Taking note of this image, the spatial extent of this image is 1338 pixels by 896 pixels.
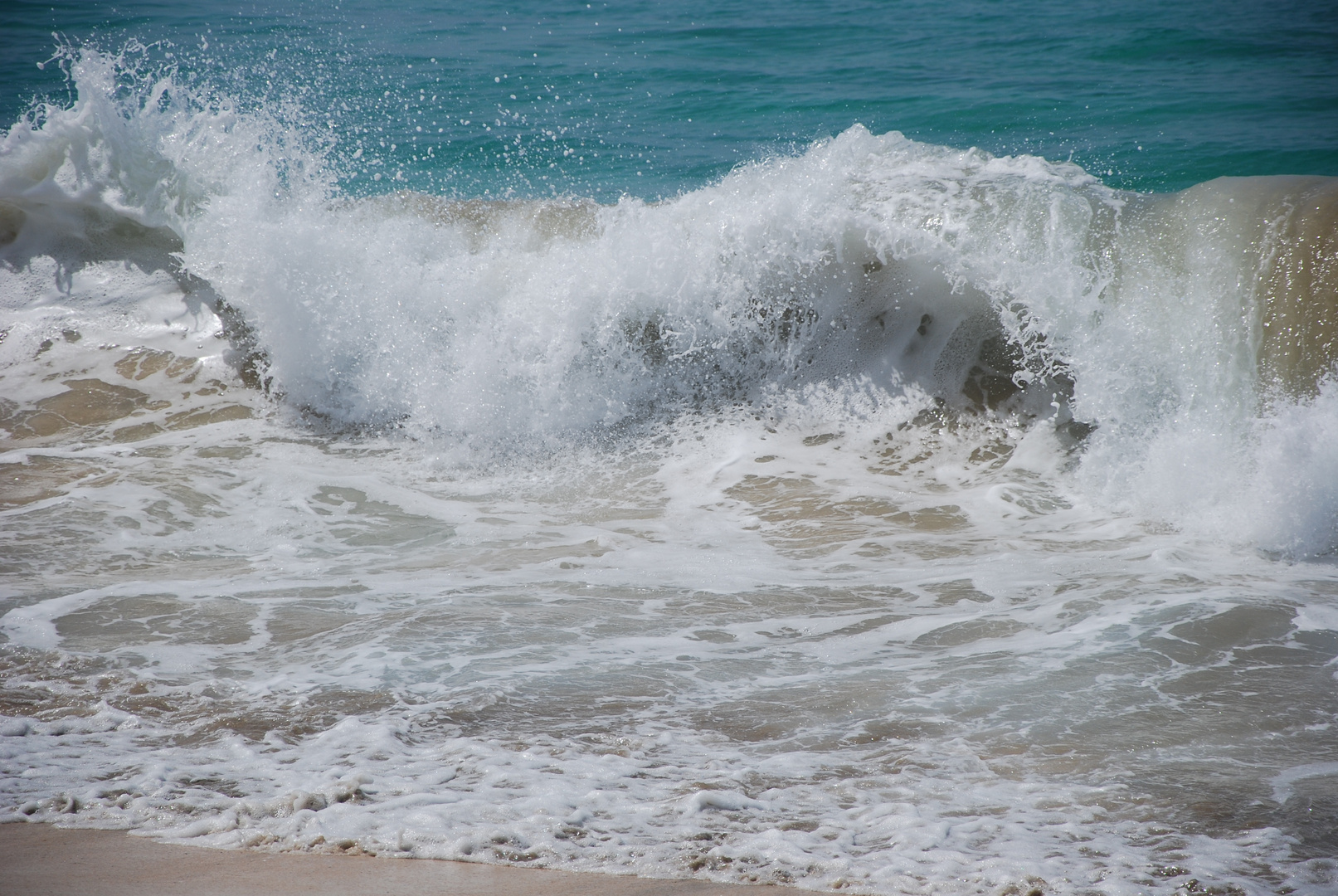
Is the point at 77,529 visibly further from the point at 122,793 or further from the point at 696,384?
the point at 696,384

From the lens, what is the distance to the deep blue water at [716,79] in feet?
30.6

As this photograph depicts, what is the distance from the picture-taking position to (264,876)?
1502 millimetres

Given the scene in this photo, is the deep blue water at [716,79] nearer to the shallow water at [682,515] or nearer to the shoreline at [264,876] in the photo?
the shallow water at [682,515]

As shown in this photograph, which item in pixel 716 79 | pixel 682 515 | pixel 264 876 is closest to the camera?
pixel 264 876

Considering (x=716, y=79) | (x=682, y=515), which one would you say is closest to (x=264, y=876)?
(x=682, y=515)

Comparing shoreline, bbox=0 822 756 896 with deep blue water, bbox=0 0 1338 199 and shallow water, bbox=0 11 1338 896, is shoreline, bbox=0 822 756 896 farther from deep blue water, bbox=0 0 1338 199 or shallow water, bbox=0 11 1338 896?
deep blue water, bbox=0 0 1338 199

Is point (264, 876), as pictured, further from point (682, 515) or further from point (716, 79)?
point (716, 79)

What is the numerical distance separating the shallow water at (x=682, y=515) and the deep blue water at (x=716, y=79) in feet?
12.4

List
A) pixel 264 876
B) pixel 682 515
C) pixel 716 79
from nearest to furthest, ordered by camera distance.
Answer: pixel 264 876
pixel 682 515
pixel 716 79

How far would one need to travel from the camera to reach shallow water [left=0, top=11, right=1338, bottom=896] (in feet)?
5.90

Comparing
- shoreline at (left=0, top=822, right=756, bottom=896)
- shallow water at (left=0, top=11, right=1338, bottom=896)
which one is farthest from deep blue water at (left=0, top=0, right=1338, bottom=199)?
shoreline at (left=0, top=822, right=756, bottom=896)

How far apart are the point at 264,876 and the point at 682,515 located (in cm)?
265

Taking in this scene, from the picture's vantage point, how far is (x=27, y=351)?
18.9 ft

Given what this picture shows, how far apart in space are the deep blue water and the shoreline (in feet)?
26.2
